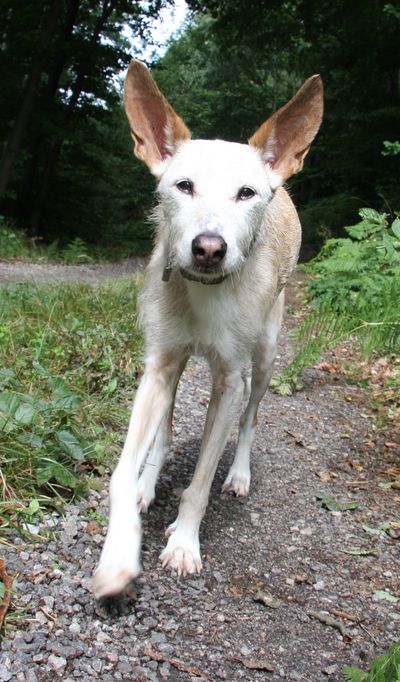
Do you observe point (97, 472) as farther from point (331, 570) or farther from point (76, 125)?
point (76, 125)

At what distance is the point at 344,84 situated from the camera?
15789 mm

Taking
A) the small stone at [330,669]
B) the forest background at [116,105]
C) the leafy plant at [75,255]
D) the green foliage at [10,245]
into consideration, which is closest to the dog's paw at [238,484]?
the small stone at [330,669]

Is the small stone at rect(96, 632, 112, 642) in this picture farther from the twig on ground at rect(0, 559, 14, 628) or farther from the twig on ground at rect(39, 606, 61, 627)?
the twig on ground at rect(0, 559, 14, 628)

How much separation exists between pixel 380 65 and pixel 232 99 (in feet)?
52.8

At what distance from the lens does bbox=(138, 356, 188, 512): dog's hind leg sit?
3.28 m

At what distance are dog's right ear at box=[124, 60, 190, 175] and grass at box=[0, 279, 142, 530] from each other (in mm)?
1298

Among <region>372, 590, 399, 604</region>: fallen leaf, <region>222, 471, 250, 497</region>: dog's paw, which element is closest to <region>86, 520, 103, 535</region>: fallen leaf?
<region>222, 471, 250, 497</region>: dog's paw

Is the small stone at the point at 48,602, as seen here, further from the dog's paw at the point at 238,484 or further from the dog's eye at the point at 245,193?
the dog's eye at the point at 245,193

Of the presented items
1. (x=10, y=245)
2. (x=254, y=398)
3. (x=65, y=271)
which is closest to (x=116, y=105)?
(x=10, y=245)

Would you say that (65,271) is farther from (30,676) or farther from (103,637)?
(30,676)

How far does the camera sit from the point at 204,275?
257 centimetres

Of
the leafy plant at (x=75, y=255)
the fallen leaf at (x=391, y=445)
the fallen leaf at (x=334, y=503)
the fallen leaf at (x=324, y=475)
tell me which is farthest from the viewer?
the leafy plant at (x=75, y=255)

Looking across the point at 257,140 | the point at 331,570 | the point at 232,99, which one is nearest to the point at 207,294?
the point at 257,140

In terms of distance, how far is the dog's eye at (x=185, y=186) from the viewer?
2627 millimetres
